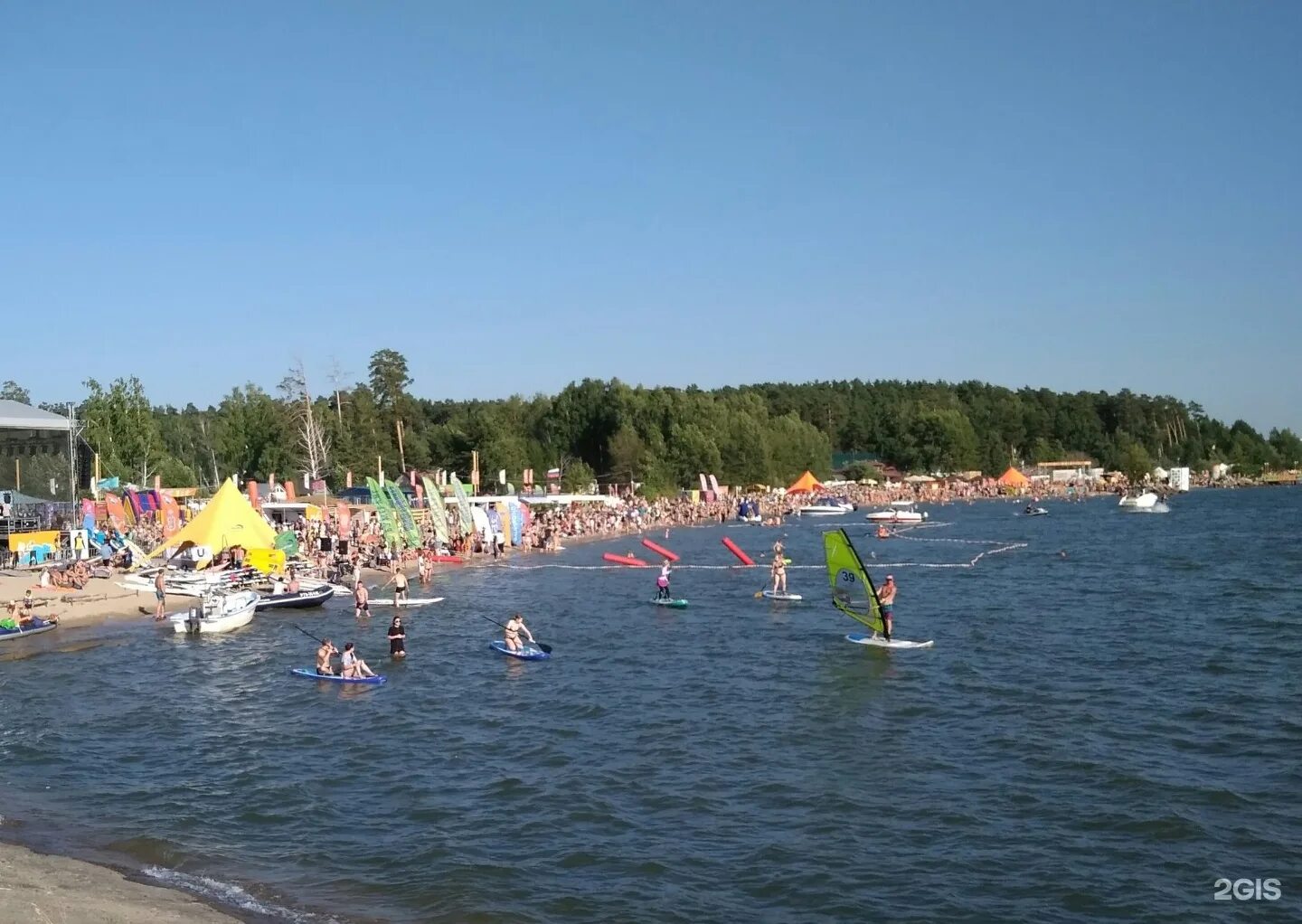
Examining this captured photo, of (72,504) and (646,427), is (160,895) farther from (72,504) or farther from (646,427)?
(646,427)

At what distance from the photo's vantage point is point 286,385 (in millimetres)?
86625

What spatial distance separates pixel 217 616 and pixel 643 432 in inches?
3005

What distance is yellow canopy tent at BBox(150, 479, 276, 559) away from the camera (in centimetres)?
3538

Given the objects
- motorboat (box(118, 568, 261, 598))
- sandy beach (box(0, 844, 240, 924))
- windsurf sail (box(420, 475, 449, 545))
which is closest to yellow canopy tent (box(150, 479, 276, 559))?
motorboat (box(118, 568, 261, 598))

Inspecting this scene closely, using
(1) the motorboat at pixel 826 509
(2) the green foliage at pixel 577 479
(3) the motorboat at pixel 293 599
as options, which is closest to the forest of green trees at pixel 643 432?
(2) the green foliage at pixel 577 479

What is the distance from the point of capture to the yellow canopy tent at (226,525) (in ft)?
116

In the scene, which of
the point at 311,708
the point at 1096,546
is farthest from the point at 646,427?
the point at 311,708

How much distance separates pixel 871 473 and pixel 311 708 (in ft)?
373

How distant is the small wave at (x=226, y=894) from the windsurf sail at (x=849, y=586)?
1708cm

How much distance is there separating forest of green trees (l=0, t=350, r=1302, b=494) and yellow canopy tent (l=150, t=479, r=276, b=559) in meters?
32.9

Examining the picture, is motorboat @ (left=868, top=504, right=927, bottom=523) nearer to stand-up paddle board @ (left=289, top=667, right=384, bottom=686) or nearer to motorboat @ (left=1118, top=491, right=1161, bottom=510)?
motorboat @ (left=1118, top=491, right=1161, bottom=510)

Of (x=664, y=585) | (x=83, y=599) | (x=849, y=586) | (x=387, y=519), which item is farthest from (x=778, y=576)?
(x=83, y=599)

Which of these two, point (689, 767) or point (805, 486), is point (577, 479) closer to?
point (805, 486)

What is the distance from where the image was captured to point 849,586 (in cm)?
2753
